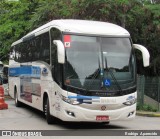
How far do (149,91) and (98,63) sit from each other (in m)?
10.5

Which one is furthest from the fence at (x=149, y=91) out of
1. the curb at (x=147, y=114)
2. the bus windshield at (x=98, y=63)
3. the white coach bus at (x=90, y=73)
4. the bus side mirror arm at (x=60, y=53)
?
the bus side mirror arm at (x=60, y=53)

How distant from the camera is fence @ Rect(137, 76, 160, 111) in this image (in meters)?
22.7

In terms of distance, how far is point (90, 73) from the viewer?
Answer: 12969mm

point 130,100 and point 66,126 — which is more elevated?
point 130,100

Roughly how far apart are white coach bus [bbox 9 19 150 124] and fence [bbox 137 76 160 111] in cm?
898

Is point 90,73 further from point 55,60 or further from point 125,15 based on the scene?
point 125,15

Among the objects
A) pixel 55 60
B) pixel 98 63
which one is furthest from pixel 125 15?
pixel 98 63

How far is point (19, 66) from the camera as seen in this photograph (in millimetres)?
21500

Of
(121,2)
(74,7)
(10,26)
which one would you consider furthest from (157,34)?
(10,26)

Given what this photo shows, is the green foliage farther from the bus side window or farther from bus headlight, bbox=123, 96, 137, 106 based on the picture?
bus headlight, bbox=123, 96, 137, 106

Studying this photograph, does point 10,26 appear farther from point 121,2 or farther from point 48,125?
point 48,125

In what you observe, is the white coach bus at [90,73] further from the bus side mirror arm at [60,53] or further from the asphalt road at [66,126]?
the asphalt road at [66,126]

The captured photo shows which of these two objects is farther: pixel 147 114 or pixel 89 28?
pixel 147 114

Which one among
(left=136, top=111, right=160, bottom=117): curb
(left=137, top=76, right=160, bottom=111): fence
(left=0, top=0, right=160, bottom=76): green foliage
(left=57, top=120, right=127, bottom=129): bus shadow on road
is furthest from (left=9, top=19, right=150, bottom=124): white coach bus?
(left=0, top=0, right=160, bottom=76): green foliage
